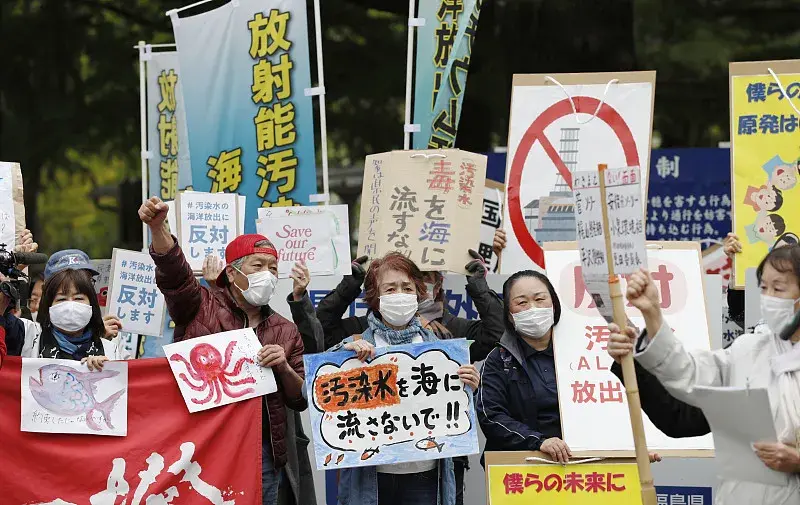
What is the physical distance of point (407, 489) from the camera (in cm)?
607

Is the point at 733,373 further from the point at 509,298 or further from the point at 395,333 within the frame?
the point at 395,333

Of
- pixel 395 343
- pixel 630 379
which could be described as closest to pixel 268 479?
pixel 395 343

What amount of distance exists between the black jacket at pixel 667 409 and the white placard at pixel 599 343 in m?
1.42

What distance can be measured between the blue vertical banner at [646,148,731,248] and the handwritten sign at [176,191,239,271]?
15.3 ft

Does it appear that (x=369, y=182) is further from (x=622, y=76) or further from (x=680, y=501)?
(x=680, y=501)

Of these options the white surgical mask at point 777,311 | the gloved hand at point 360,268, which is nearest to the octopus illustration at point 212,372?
the gloved hand at point 360,268

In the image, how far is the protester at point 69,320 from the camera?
6129 mm

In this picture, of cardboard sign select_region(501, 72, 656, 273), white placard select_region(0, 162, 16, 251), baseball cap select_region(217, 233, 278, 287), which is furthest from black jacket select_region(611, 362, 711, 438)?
white placard select_region(0, 162, 16, 251)

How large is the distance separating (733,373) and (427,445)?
6.14ft

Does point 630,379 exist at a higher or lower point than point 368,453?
higher

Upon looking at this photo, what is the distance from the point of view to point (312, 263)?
7.45 metres

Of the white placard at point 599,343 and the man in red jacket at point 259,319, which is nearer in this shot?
the man in red jacket at point 259,319

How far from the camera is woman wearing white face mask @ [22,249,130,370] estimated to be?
6.13 m

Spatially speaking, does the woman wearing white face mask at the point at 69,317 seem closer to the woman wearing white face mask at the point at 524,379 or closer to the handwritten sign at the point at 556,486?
the woman wearing white face mask at the point at 524,379
